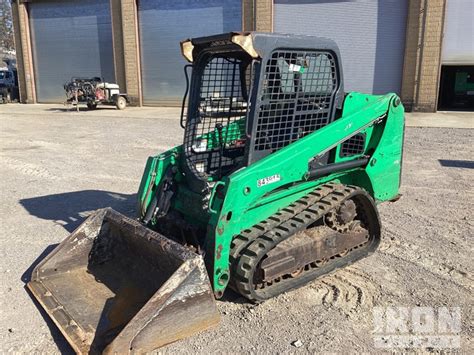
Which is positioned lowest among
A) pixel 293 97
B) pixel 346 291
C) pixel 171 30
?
pixel 346 291

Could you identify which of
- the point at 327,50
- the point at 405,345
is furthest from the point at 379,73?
the point at 405,345

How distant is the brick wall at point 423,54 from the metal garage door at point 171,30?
25.0 ft

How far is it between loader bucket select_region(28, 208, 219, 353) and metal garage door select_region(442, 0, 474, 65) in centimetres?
1803

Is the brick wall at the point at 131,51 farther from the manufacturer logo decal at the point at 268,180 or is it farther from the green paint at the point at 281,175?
the manufacturer logo decal at the point at 268,180

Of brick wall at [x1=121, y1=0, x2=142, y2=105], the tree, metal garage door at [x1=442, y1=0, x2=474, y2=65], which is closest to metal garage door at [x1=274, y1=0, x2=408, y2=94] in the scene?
metal garage door at [x1=442, y1=0, x2=474, y2=65]

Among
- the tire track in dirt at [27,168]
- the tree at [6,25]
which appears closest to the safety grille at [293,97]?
the tire track in dirt at [27,168]

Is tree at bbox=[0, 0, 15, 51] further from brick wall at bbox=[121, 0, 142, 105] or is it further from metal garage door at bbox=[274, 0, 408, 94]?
metal garage door at bbox=[274, 0, 408, 94]

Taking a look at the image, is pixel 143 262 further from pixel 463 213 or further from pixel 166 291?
pixel 463 213

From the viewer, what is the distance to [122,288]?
3814 millimetres

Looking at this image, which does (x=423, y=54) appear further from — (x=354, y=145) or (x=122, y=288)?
(x=122, y=288)

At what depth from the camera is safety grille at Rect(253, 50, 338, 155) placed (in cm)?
386

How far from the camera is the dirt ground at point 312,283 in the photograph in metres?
3.43

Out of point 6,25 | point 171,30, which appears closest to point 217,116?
point 171,30

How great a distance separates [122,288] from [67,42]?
25.1m
